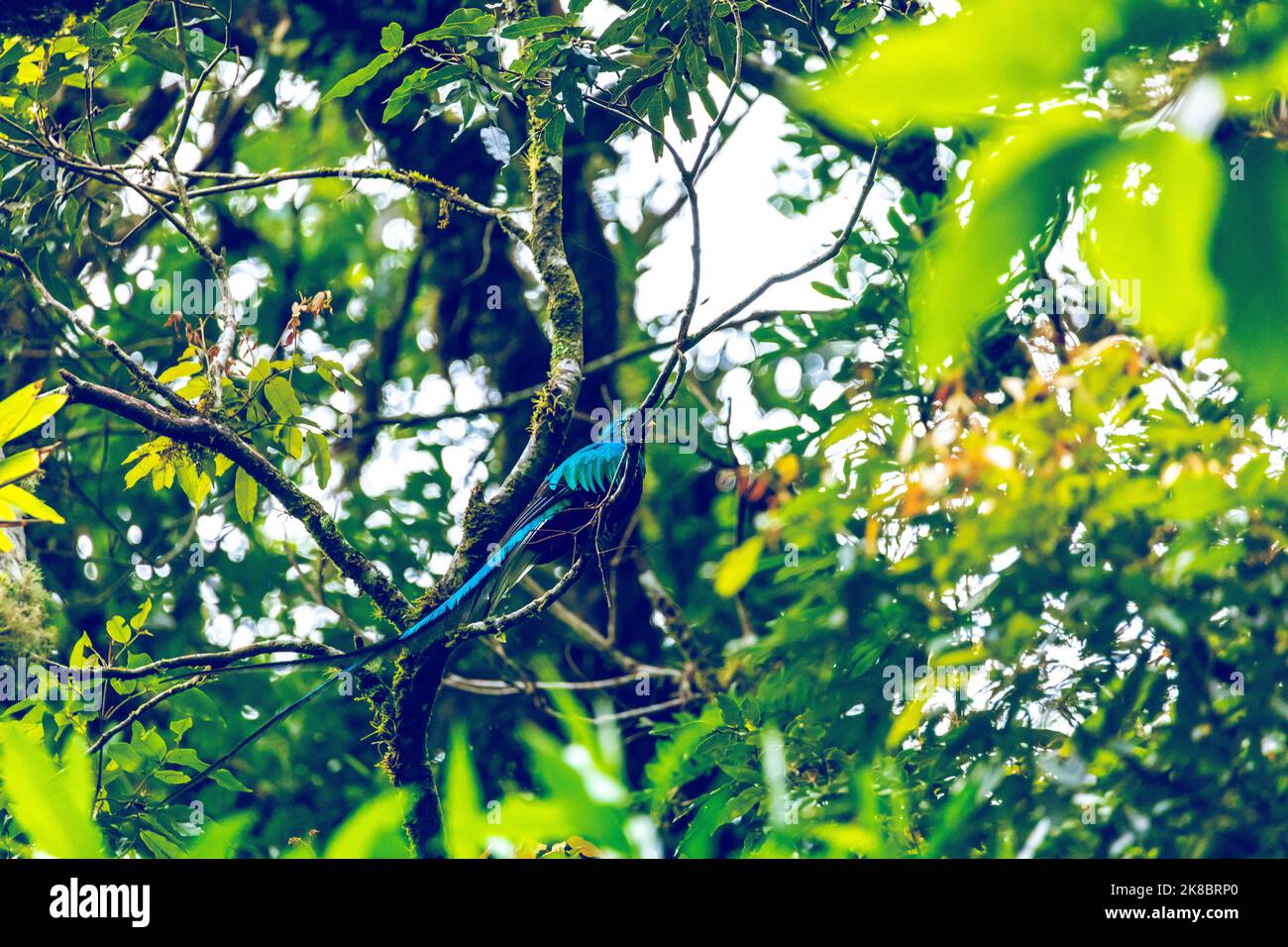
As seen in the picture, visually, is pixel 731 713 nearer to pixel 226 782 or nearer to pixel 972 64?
pixel 226 782

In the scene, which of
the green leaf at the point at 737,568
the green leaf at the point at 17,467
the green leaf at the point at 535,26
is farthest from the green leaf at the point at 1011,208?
the green leaf at the point at 17,467

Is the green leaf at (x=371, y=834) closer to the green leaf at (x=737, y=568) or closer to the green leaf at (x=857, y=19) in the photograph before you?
the green leaf at (x=737, y=568)

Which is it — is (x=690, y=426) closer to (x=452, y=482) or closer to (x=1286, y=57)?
(x=452, y=482)

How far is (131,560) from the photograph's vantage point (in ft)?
9.68

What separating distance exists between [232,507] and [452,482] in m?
0.70

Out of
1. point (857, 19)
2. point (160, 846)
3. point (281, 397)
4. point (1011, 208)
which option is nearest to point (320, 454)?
point (281, 397)

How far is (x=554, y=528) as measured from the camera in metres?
1.86

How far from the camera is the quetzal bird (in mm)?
1681

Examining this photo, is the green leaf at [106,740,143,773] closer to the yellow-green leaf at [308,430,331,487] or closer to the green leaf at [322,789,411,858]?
the yellow-green leaf at [308,430,331,487]

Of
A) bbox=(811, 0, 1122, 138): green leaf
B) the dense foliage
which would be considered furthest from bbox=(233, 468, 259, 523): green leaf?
bbox=(811, 0, 1122, 138): green leaf

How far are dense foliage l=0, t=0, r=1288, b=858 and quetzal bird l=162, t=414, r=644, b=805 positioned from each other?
0.04m

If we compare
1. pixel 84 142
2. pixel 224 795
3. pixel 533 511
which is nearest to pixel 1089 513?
pixel 533 511
